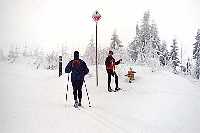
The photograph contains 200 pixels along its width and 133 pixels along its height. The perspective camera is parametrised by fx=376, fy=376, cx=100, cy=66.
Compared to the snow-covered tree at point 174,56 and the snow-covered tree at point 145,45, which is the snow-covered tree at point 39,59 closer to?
the snow-covered tree at point 145,45

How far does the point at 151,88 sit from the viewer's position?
4086mm

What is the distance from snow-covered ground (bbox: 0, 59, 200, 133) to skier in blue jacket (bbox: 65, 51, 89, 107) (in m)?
0.12

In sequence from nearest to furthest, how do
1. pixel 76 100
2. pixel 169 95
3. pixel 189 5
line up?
Answer: pixel 76 100 < pixel 169 95 < pixel 189 5

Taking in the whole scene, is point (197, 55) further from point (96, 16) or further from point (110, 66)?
point (96, 16)

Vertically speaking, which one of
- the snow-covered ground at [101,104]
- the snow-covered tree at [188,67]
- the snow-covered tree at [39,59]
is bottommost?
the snow-covered ground at [101,104]

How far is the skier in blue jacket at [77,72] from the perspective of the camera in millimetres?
3740

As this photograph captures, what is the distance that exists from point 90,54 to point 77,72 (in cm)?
27

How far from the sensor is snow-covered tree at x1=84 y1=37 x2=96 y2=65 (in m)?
3.87

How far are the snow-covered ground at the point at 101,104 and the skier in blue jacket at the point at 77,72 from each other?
0.12m

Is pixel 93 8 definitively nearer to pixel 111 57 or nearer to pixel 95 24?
pixel 95 24

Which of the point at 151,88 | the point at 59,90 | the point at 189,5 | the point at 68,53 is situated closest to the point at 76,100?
the point at 59,90

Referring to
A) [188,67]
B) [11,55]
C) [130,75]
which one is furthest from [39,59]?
[188,67]

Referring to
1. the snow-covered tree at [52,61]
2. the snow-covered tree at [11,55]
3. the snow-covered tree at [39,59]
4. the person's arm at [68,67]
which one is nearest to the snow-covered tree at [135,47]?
the person's arm at [68,67]

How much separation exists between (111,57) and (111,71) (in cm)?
16
